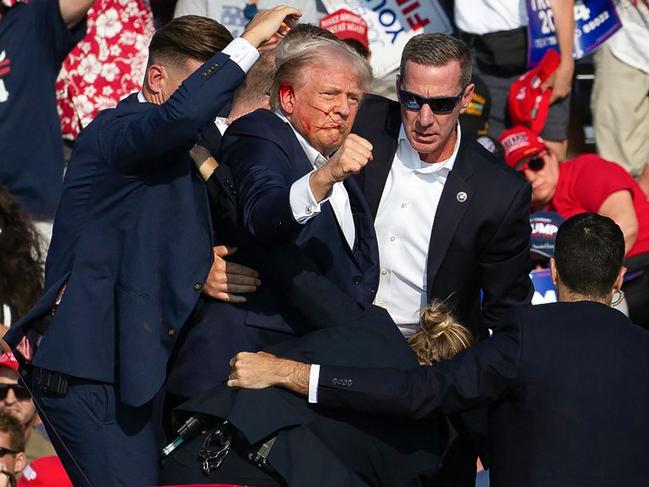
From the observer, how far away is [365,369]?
4.09 m

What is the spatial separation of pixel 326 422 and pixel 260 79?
4.73 ft

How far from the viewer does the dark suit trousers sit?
4.30 m

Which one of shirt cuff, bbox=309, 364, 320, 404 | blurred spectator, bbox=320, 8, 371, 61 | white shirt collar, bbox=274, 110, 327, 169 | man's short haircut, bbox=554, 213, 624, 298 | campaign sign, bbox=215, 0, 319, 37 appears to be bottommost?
blurred spectator, bbox=320, 8, 371, 61

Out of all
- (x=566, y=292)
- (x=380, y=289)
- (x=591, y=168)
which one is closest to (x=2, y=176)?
(x=380, y=289)

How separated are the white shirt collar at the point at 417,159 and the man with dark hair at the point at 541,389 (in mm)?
1160

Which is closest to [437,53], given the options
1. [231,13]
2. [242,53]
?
[242,53]

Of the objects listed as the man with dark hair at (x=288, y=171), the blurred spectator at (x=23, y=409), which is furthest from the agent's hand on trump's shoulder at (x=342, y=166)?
the blurred spectator at (x=23, y=409)

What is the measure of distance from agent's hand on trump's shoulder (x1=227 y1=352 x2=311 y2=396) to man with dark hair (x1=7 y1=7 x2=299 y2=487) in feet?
1.04

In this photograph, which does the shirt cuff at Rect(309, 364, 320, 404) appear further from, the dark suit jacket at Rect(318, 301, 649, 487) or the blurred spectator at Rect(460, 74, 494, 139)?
the blurred spectator at Rect(460, 74, 494, 139)

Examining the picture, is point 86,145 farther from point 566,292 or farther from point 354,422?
point 566,292

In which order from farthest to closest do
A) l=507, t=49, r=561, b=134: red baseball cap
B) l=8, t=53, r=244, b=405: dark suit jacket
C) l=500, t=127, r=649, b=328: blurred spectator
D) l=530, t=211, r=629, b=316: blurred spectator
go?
l=507, t=49, r=561, b=134: red baseball cap < l=500, t=127, r=649, b=328: blurred spectator < l=530, t=211, r=629, b=316: blurred spectator < l=8, t=53, r=244, b=405: dark suit jacket

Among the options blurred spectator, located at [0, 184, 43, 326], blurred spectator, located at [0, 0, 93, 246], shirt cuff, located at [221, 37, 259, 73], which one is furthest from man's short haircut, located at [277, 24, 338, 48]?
blurred spectator, located at [0, 0, 93, 246]

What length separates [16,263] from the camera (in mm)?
6379

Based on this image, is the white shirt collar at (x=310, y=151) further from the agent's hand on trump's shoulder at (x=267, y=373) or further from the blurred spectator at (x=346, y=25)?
the blurred spectator at (x=346, y=25)
